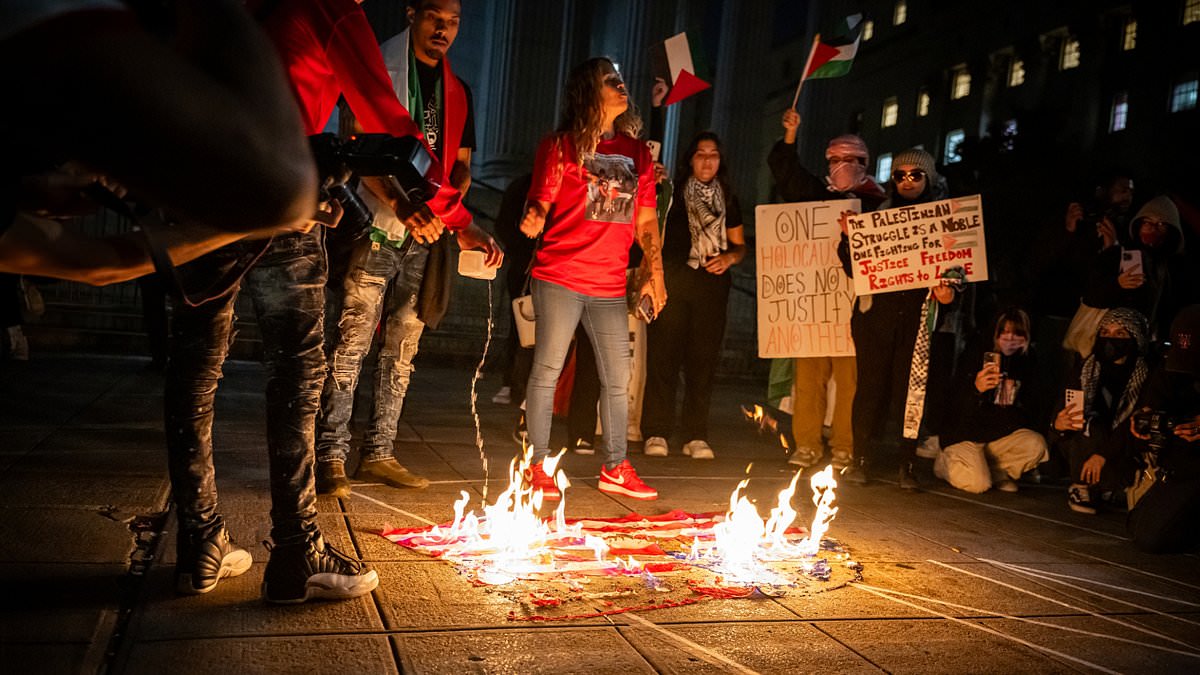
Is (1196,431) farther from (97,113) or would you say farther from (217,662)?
(97,113)

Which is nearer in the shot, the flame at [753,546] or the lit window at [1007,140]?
the flame at [753,546]

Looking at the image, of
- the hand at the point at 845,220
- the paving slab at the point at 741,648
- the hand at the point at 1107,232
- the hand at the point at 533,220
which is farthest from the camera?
the hand at the point at 1107,232

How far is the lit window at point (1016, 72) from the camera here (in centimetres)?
4722

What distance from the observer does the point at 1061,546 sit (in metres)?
4.81

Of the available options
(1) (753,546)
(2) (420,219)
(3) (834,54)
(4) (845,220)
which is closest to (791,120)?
(4) (845,220)

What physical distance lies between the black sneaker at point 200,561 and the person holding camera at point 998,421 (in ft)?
15.5

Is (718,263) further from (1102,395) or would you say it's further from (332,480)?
(332,480)

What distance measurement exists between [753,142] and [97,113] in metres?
21.6

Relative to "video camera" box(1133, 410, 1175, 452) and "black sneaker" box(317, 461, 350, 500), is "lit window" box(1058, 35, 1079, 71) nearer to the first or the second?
"video camera" box(1133, 410, 1175, 452)

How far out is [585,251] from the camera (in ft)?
17.0

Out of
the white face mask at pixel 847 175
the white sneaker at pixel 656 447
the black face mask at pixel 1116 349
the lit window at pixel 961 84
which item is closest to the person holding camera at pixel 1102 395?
the black face mask at pixel 1116 349

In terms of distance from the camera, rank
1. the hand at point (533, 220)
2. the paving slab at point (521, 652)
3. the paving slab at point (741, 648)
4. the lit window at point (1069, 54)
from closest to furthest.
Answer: the paving slab at point (521, 652) → the paving slab at point (741, 648) → the hand at point (533, 220) → the lit window at point (1069, 54)

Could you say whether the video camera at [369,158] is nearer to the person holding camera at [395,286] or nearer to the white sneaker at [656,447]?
the person holding camera at [395,286]

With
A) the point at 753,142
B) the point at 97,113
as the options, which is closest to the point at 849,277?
the point at 97,113
